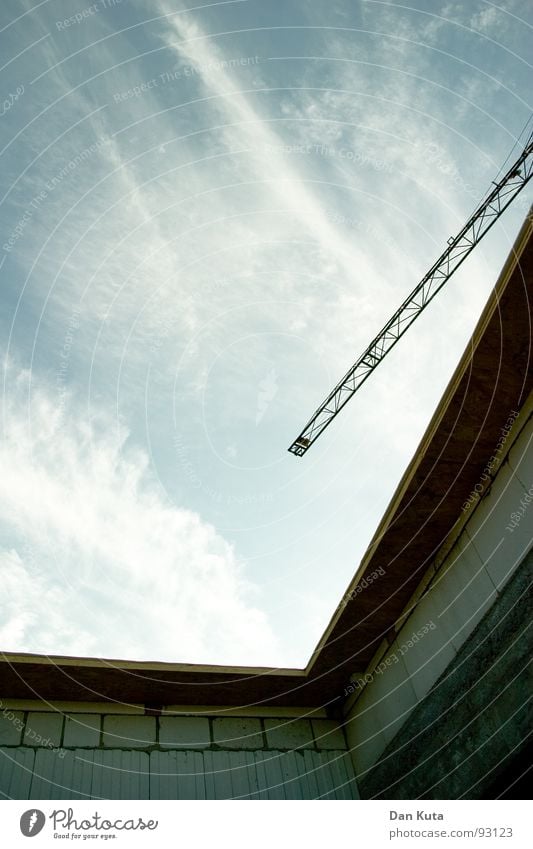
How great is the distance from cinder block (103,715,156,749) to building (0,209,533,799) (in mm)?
28

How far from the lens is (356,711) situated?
568 inches

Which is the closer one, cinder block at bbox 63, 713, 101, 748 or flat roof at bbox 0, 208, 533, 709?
flat roof at bbox 0, 208, 533, 709

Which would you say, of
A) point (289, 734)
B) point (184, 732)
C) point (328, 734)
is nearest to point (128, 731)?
point (184, 732)

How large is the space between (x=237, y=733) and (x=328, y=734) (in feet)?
7.41

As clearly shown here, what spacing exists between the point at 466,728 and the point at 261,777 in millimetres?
5406

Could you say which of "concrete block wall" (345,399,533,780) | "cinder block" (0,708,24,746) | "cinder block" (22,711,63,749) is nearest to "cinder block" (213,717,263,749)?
"concrete block wall" (345,399,533,780)

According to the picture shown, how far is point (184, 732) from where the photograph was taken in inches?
534

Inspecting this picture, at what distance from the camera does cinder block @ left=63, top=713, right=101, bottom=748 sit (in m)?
12.7

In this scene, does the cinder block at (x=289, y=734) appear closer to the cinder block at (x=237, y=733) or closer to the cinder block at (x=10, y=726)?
the cinder block at (x=237, y=733)

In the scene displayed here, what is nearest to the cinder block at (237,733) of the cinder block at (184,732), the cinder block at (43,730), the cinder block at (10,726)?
the cinder block at (184,732)

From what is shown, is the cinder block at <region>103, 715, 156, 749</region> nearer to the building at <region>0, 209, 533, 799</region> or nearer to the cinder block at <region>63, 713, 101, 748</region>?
the building at <region>0, 209, 533, 799</region>

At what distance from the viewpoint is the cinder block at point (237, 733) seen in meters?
13.7

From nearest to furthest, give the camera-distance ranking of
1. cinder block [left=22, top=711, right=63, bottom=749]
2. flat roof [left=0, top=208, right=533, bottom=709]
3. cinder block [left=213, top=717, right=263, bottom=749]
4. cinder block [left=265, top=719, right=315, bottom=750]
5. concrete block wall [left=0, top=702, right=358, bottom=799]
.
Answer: flat roof [left=0, top=208, right=533, bottom=709] → concrete block wall [left=0, top=702, right=358, bottom=799] → cinder block [left=22, top=711, right=63, bottom=749] → cinder block [left=213, top=717, right=263, bottom=749] → cinder block [left=265, top=719, right=315, bottom=750]
